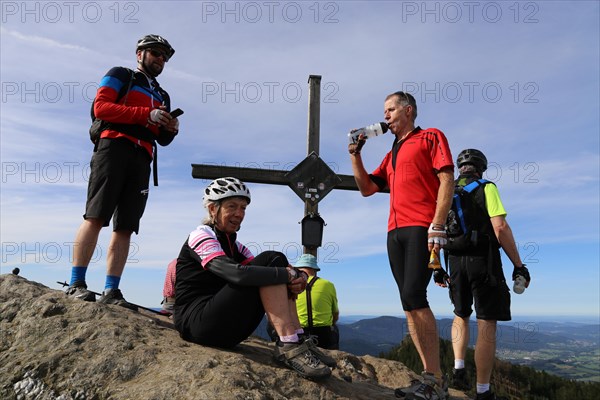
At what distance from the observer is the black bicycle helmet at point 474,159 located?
226 inches

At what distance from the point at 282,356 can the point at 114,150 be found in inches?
111

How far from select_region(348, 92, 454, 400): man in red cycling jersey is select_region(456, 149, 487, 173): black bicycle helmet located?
1.48 meters

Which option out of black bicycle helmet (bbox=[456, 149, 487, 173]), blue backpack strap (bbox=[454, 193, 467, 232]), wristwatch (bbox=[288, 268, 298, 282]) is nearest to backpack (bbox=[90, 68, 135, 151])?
wristwatch (bbox=[288, 268, 298, 282])

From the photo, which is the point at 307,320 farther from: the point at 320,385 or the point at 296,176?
the point at 320,385

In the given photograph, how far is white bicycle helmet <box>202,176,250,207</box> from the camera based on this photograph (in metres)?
4.06

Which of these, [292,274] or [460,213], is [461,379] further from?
[292,274]

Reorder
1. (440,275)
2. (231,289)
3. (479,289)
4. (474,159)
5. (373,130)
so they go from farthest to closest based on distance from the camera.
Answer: (474,159), (479,289), (373,130), (440,275), (231,289)

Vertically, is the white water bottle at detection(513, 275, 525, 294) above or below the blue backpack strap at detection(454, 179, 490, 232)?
below

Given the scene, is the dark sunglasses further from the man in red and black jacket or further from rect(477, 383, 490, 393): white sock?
rect(477, 383, 490, 393): white sock

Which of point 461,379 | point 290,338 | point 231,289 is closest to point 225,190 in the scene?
point 231,289

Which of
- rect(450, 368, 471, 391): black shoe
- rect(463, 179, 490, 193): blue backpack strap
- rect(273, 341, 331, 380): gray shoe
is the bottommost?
rect(450, 368, 471, 391): black shoe

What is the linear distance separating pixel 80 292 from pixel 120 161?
1.41 m

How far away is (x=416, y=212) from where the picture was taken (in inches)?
166

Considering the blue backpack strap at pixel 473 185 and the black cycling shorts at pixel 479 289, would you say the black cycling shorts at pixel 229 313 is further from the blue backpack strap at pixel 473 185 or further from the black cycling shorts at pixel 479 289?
the blue backpack strap at pixel 473 185
